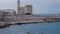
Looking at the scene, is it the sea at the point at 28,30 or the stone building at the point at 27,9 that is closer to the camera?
the sea at the point at 28,30

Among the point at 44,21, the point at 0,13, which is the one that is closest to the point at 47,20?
the point at 44,21

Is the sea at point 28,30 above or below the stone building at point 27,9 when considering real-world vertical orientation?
below

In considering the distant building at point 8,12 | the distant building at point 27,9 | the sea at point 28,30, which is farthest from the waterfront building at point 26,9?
the sea at point 28,30

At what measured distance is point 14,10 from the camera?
1227 inches

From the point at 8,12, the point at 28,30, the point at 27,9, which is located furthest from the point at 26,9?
the point at 28,30

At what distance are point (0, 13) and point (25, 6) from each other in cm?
597

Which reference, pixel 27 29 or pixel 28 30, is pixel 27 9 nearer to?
pixel 27 29

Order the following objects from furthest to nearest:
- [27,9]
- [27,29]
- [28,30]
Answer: [27,9] < [27,29] < [28,30]

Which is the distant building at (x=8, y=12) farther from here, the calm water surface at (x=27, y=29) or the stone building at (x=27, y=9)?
the calm water surface at (x=27, y=29)

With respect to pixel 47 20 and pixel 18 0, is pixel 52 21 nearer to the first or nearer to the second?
pixel 47 20

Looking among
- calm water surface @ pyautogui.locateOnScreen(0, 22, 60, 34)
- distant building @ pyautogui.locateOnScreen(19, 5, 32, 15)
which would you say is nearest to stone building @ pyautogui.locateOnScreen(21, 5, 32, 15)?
distant building @ pyautogui.locateOnScreen(19, 5, 32, 15)

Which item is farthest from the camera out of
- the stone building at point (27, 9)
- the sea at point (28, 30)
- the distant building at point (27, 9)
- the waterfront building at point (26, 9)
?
the stone building at point (27, 9)

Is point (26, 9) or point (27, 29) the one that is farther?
point (26, 9)

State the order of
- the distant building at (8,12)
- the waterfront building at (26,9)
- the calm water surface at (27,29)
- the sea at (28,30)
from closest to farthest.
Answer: the sea at (28,30) → the calm water surface at (27,29) → the distant building at (8,12) → the waterfront building at (26,9)
